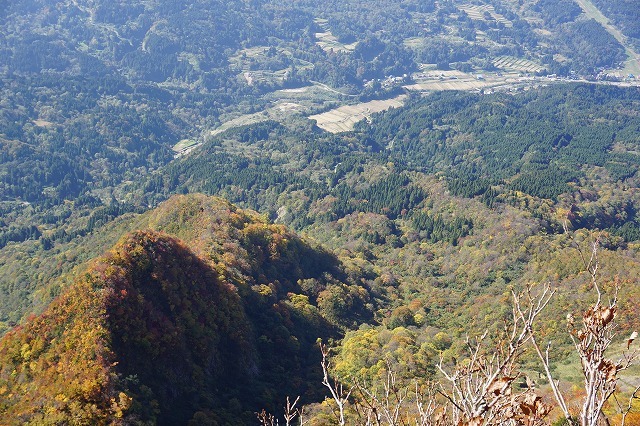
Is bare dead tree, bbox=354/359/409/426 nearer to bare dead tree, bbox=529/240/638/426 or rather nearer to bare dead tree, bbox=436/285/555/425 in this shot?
bare dead tree, bbox=436/285/555/425

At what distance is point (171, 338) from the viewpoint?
59.3 meters

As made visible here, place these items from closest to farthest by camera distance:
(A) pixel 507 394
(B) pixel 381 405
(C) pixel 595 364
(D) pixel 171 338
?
1. (C) pixel 595 364
2. (A) pixel 507 394
3. (B) pixel 381 405
4. (D) pixel 171 338

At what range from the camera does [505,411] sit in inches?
467

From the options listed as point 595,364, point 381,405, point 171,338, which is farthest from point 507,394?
point 171,338

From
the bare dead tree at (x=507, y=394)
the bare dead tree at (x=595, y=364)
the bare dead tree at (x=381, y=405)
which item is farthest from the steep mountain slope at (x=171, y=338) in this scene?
the bare dead tree at (x=595, y=364)

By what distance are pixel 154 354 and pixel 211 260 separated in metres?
27.6

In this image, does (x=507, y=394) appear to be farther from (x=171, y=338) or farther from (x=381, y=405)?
(x=171, y=338)

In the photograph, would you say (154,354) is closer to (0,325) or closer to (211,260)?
(211,260)

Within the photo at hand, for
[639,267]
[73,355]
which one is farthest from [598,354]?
[639,267]

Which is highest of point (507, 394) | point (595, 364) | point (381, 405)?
point (595, 364)

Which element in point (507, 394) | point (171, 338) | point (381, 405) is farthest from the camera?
point (171, 338)

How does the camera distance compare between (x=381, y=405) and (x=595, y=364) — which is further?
(x=381, y=405)

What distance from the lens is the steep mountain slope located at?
154 ft

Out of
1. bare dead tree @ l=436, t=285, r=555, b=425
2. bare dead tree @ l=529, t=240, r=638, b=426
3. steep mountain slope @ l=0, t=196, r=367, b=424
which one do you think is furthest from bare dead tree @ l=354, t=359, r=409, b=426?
A: steep mountain slope @ l=0, t=196, r=367, b=424
